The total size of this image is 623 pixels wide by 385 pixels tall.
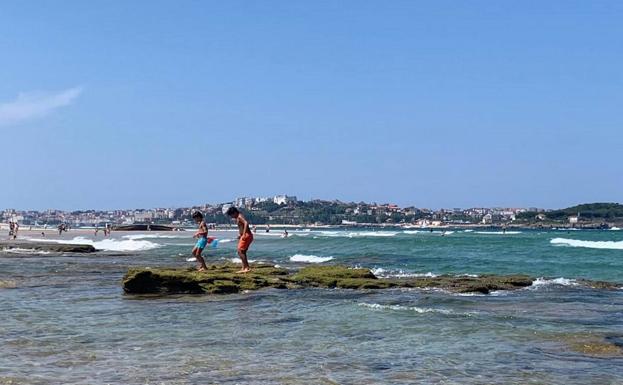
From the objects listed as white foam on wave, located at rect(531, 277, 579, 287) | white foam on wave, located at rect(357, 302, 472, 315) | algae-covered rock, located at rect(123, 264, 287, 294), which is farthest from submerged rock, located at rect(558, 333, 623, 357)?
white foam on wave, located at rect(531, 277, 579, 287)

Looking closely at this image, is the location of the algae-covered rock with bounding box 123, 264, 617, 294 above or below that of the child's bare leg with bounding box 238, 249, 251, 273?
below

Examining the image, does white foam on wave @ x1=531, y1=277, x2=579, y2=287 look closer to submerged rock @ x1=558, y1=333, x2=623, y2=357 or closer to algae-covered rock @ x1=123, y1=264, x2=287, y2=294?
algae-covered rock @ x1=123, y1=264, x2=287, y2=294

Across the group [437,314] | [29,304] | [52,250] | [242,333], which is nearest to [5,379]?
[242,333]

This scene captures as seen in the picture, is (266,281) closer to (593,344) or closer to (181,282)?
(181,282)

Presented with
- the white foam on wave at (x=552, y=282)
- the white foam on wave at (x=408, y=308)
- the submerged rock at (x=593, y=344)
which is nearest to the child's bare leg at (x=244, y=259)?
the white foam on wave at (x=408, y=308)

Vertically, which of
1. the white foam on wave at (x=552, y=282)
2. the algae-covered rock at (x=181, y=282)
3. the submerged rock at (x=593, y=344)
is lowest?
the white foam on wave at (x=552, y=282)

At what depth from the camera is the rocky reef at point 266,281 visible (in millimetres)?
17984

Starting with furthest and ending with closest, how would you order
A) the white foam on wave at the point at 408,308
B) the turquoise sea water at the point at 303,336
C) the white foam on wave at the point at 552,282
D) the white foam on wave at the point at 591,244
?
the white foam on wave at the point at 591,244 → the white foam on wave at the point at 552,282 → the white foam on wave at the point at 408,308 → the turquoise sea water at the point at 303,336

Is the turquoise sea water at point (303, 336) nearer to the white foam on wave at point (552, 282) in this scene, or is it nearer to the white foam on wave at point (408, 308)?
the white foam on wave at point (408, 308)

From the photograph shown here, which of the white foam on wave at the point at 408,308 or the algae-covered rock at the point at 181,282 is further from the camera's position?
the algae-covered rock at the point at 181,282

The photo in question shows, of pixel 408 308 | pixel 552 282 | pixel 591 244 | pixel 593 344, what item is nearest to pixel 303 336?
pixel 408 308

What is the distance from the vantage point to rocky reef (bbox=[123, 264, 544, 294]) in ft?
59.0

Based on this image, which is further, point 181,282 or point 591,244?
point 591,244

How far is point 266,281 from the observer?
1958cm
